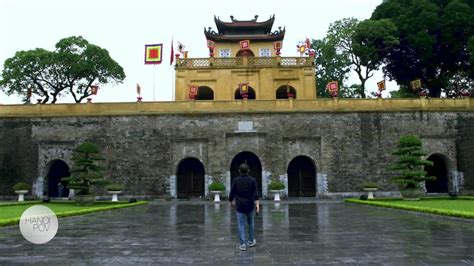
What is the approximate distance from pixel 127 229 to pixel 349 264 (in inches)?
253

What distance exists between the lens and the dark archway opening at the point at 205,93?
109ft

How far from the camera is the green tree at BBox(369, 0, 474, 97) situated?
29.9m

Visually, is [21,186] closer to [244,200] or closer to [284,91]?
[284,91]

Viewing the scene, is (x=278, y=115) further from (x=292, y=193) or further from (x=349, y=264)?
(x=349, y=264)

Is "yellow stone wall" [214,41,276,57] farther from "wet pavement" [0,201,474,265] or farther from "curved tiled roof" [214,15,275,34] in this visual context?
"wet pavement" [0,201,474,265]

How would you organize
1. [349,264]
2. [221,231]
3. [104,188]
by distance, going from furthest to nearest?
1. [104,188]
2. [221,231]
3. [349,264]

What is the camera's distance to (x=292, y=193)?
1074 inches

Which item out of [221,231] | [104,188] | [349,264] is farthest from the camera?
[104,188]

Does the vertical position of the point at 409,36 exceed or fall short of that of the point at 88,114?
it exceeds it

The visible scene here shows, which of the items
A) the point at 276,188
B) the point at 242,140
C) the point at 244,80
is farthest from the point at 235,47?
the point at 276,188

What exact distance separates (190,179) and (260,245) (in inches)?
802

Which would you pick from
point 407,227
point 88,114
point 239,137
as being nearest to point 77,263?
point 407,227

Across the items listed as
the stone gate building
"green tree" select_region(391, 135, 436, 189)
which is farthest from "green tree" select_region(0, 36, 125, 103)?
"green tree" select_region(391, 135, 436, 189)

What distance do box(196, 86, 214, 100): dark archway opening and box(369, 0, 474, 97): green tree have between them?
14.1 m
